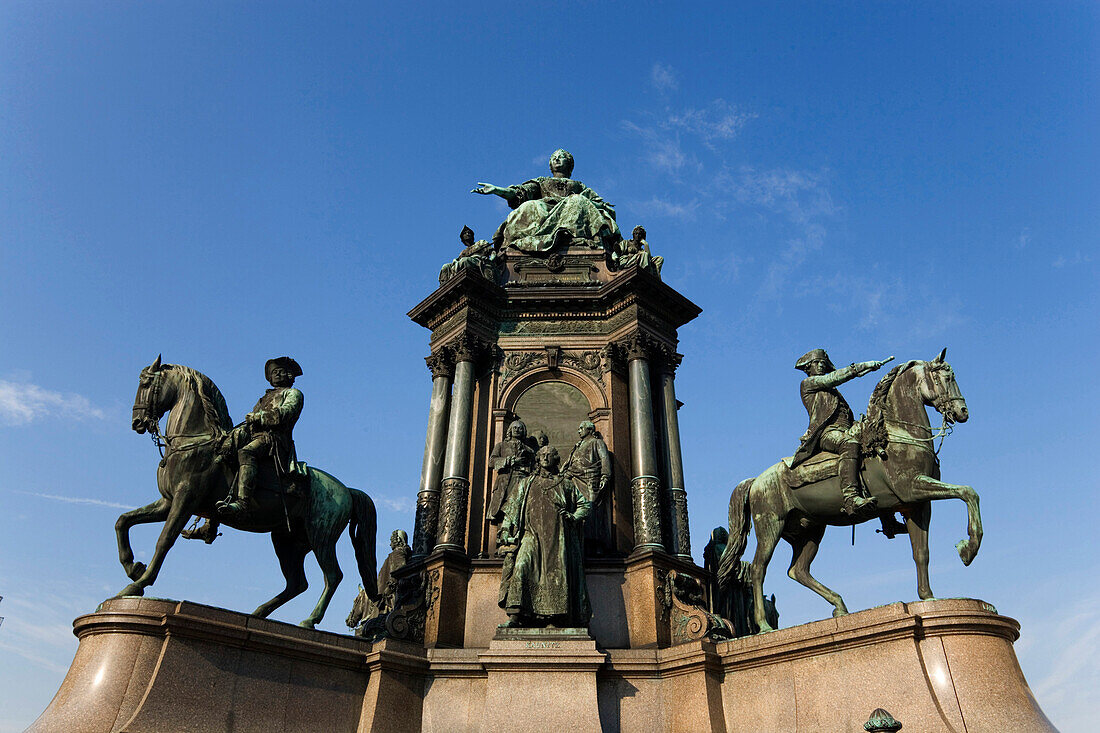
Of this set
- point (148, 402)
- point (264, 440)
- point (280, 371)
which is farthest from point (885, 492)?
point (148, 402)

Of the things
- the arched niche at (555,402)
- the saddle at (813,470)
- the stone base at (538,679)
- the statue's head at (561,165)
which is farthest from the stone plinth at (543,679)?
the statue's head at (561,165)

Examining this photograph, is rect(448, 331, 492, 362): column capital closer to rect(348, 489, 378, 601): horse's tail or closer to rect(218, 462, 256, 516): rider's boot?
rect(348, 489, 378, 601): horse's tail

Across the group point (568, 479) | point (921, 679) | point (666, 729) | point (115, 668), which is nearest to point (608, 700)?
point (666, 729)

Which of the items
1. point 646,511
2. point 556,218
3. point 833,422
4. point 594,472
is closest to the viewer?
point 833,422

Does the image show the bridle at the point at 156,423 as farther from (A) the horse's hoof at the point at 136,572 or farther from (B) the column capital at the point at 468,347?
(B) the column capital at the point at 468,347

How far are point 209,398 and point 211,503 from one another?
5.41ft

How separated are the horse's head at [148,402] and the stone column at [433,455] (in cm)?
488

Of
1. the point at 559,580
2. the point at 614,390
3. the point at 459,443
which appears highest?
the point at 614,390

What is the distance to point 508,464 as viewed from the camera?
14258mm

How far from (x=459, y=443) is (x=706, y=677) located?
20.6 feet

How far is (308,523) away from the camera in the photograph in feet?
44.2

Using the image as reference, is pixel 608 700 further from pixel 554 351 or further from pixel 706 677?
pixel 554 351

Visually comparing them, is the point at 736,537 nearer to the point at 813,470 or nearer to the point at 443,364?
the point at 813,470

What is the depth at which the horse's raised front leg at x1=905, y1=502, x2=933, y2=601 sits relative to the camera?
11836 millimetres
